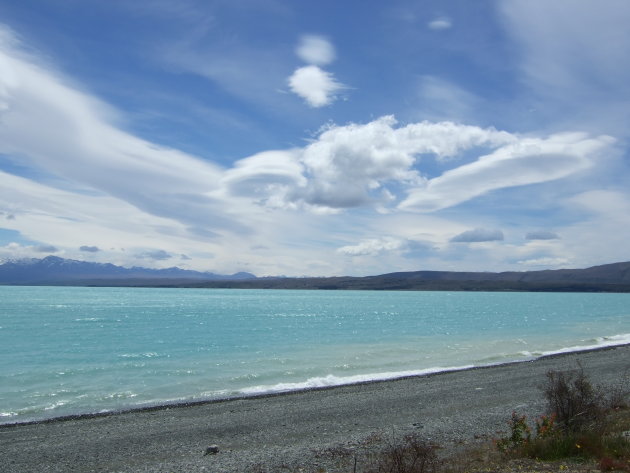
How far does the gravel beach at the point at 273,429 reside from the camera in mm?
11344

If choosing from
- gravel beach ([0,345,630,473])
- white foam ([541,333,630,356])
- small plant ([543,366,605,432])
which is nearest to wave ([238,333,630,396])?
gravel beach ([0,345,630,473])

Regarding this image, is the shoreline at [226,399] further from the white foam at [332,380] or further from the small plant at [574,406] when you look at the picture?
the small plant at [574,406]

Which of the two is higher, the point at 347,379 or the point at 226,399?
the point at 226,399

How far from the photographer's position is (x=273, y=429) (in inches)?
561

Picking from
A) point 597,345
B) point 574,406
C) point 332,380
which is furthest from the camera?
point 597,345

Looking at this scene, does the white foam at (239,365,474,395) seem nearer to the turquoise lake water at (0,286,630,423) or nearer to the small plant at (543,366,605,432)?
the turquoise lake water at (0,286,630,423)

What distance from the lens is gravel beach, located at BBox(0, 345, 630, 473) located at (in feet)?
37.2

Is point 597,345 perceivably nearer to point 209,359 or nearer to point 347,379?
point 347,379

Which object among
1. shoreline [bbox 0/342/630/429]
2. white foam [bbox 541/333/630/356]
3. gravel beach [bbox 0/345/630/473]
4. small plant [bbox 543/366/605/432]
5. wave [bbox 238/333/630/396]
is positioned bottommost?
white foam [bbox 541/333/630/356]

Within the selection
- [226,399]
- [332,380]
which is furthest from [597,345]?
[226,399]

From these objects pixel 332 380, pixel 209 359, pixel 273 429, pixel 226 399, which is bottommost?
pixel 209 359

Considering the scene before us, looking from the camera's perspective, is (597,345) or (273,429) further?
(597,345)

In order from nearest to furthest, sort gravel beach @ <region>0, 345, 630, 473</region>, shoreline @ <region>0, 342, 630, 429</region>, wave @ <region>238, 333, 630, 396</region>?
gravel beach @ <region>0, 345, 630, 473</region>
shoreline @ <region>0, 342, 630, 429</region>
wave @ <region>238, 333, 630, 396</region>

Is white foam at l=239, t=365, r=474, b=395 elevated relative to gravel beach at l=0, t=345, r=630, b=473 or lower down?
lower down
